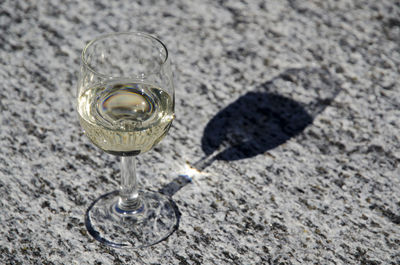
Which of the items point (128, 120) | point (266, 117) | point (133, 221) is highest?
point (128, 120)

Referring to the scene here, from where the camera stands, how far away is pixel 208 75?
1604 millimetres

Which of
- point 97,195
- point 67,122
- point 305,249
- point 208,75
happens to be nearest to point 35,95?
point 67,122

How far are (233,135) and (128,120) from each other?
378 millimetres

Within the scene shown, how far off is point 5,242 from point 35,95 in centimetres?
50

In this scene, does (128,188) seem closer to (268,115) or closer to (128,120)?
(128,120)

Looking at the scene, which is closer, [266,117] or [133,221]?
[133,221]

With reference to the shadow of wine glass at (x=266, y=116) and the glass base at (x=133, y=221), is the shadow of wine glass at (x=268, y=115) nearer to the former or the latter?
the shadow of wine glass at (x=266, y=116)

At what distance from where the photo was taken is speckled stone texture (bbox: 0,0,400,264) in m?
1.19

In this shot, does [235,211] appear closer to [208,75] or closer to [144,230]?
[144,230]

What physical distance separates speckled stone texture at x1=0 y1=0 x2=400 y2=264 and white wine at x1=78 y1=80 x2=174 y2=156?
22cm

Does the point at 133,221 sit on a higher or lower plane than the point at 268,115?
lower

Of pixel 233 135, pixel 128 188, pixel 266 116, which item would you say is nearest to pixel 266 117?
pixel 266 116

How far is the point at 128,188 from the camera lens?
1.24m

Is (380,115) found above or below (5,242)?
above
